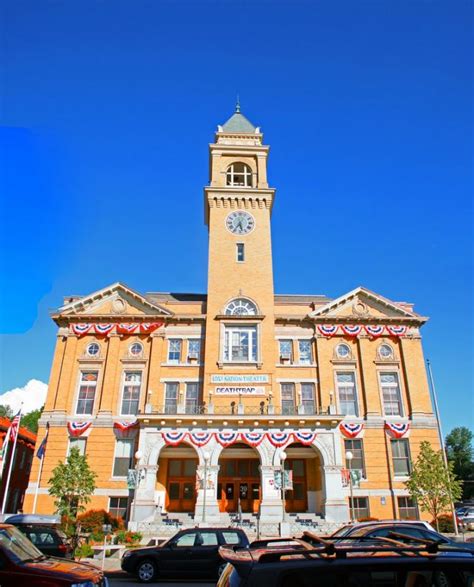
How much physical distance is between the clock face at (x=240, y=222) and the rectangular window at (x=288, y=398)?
13.3 meters

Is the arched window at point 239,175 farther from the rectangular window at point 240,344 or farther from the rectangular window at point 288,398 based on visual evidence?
the rectangular window at point 288,398

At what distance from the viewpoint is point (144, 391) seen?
33.4m

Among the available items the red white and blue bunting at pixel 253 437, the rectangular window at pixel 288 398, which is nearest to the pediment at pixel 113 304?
the rectangular window at pixel 288 398

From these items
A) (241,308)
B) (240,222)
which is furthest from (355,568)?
(240,222)

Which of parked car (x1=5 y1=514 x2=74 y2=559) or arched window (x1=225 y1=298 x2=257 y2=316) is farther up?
arched window (x1=225 y1=298 x2=257 y2=316)

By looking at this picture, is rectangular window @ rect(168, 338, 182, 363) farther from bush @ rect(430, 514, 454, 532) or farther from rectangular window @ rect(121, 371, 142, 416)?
bush @ rect(430, 514, 454, 532)

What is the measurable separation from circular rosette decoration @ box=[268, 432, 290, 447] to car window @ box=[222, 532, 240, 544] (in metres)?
14.3

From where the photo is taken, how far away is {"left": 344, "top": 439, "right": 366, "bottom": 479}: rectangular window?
3136 cm

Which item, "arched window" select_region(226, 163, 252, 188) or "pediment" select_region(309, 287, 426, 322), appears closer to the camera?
"pediment" select_region(309, 287, 426, 322)

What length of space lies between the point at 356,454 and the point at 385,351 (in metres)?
8.18

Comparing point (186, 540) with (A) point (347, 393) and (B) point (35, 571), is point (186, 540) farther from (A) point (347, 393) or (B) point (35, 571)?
(A) point (347, 393)

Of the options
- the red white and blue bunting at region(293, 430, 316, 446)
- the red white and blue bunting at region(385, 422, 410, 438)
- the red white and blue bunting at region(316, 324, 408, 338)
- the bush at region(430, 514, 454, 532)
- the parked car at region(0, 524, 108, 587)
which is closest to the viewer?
the parked car at region(0, 524, 108, 587)

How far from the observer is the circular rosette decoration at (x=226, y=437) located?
29.0 metres

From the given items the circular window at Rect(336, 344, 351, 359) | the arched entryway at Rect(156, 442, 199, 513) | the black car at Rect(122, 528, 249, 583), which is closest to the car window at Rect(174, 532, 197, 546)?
the black car at Rect(122, 528, 249, 583)
